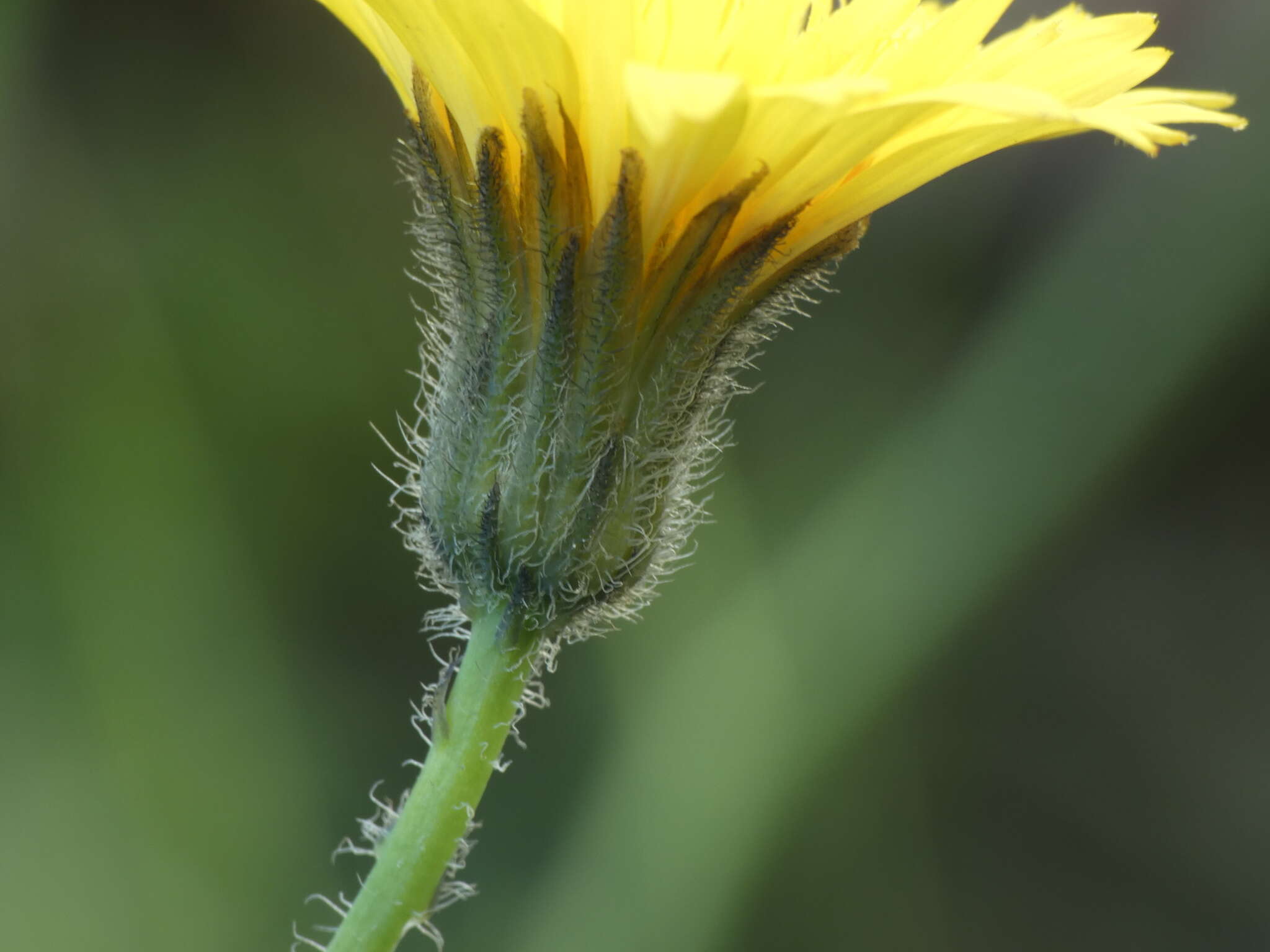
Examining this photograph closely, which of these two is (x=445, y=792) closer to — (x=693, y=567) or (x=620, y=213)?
(x=620, y=213)

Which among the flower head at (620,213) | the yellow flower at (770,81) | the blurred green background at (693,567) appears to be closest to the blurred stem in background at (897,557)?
the blurred green background at (693,567)

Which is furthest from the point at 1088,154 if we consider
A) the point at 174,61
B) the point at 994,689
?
the point at 174,61

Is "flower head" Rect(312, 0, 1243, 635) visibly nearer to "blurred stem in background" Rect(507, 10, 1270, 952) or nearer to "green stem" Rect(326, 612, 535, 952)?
"green stem" Rect(326, 612, 535, 952)

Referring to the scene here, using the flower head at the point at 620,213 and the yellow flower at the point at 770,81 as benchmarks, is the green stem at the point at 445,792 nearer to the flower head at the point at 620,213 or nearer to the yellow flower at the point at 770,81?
the flower head at the point at 620,213

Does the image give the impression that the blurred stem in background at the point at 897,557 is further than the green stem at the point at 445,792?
Yes

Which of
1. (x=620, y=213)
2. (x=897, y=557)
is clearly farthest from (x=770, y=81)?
(x=897, y=557)

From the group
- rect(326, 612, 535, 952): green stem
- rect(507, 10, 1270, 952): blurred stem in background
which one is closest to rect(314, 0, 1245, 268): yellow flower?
rect(326, 612, 535, 952): green stem

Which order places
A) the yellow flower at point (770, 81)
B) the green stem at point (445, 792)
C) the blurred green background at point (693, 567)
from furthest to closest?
Result: the blurred green background at point (693, 567), the green stem at point (445, 792), the yellow flower at point (770, 81)
